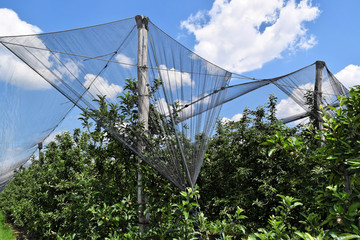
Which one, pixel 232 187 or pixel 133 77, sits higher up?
pixel 133 77

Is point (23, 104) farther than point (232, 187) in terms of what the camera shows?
No

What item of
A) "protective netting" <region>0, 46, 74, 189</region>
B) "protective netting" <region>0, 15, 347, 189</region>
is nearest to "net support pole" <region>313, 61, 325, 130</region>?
"protective netting" <region>0, 15, 347, 189</region>

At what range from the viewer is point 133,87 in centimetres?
244

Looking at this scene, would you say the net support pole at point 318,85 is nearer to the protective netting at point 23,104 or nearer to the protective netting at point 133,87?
the protective netting at point 133,87

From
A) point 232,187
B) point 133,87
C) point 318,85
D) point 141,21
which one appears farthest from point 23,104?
point 318,85

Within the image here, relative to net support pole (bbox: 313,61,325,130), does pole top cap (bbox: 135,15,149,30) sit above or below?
below

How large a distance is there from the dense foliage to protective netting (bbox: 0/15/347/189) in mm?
172

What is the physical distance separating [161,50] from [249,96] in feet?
10.4

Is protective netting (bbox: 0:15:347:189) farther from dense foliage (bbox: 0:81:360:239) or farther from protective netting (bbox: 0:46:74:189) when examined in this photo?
dense foliage (bbox: 0:81:360:239)

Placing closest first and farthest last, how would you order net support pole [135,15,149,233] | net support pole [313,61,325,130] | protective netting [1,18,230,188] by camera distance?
protective netting [1,18,230,188]
net support pole [135,15,149,233]
net support pole [313,61,325,130]

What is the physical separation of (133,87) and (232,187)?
2.99 metres

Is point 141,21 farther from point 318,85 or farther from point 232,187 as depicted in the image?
point 318,85

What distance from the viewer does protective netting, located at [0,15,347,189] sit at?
2.15 m

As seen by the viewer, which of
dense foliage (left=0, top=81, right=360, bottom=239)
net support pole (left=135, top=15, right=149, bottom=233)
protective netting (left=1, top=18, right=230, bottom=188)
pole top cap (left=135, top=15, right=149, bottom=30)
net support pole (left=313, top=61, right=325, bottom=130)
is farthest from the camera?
net support pole (left=313, top=61, right=325, bottom=130)
